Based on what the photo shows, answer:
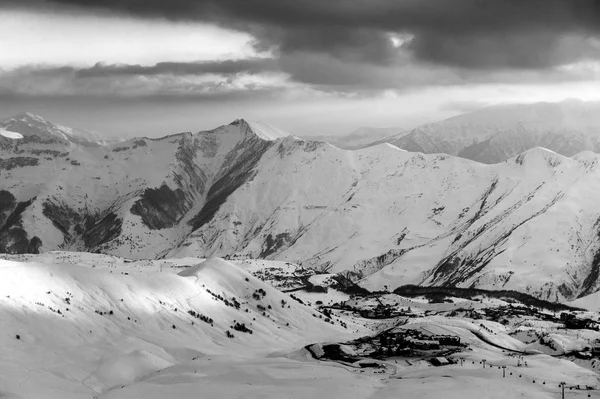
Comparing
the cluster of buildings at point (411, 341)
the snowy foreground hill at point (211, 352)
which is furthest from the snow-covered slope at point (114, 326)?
the cluster of buildings at point (411, 341)

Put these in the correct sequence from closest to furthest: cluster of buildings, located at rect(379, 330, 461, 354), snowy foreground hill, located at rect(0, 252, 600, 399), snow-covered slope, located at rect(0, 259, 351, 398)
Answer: snowy foreground hill, located at rect(0, 252, 600, 399)
snow-covered slope, located at rect(0, 259, 351, 398)
cluster of buildings, located at rect(379, 330, 461, 354)

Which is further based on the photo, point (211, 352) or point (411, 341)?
point (411, 341)

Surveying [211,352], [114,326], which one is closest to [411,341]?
[211,352]

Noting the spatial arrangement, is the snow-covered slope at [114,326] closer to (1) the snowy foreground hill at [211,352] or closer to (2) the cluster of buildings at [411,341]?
(1) the snowy foreground hill at [211,352]

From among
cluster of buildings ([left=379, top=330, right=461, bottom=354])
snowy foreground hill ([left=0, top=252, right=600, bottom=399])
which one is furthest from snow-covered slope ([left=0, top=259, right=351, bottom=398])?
cluster of buildings ([left=379, top=330, right=461, bottom=354])

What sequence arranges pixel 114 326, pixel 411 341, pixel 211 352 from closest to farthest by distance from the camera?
pixel 114 326 → pixel 211 352 → pixel 411 341

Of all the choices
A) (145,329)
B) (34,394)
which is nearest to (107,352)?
(145,329)

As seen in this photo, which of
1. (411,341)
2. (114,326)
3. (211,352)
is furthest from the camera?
(411,341)

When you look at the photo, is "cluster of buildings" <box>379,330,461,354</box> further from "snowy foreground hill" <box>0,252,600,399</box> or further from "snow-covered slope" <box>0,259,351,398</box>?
"snow-covered slope" <box>0,259,351,398</box>

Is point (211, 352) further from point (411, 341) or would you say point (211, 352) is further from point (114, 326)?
point (411, 341)

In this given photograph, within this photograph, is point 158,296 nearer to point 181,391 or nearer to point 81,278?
point 81,278
